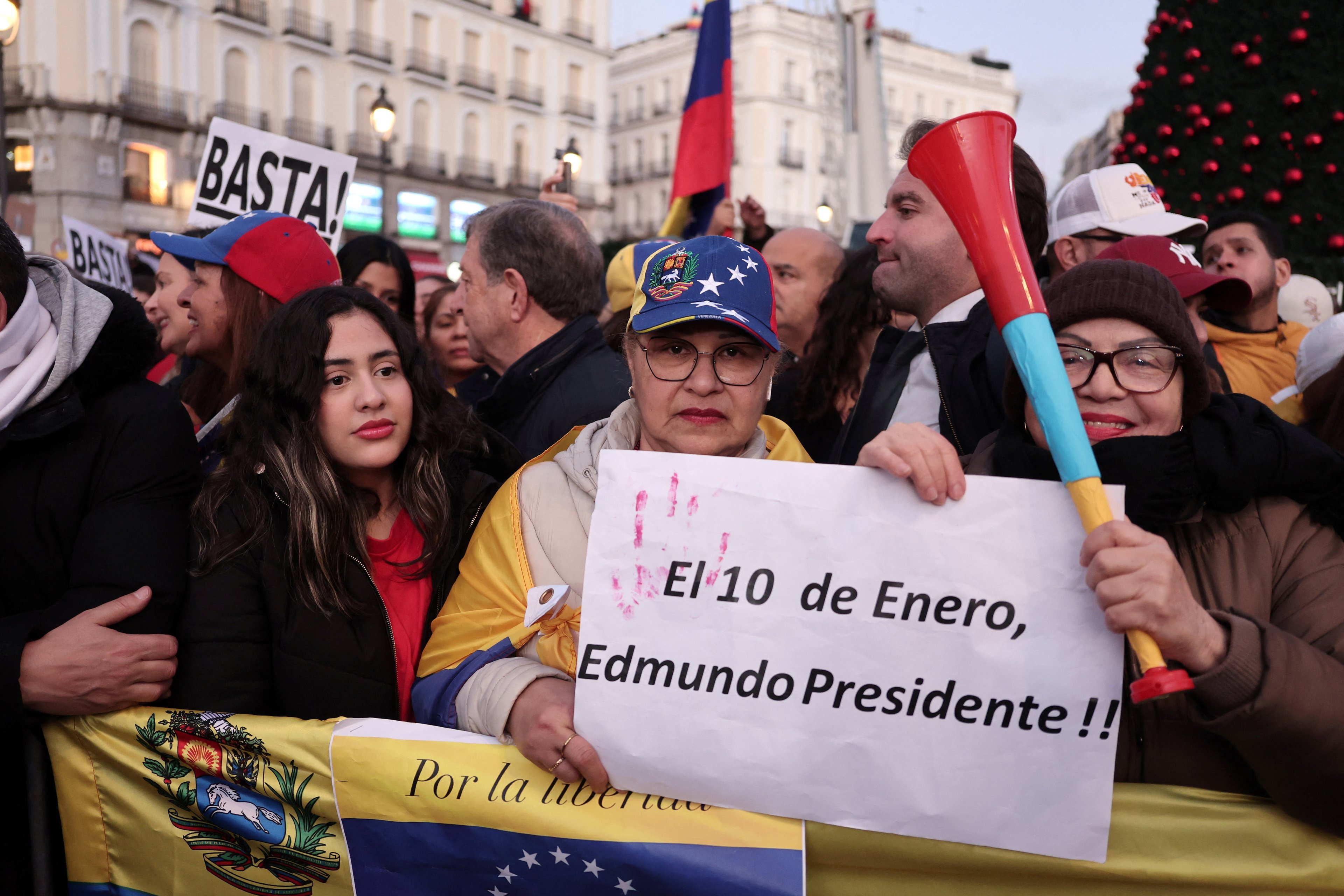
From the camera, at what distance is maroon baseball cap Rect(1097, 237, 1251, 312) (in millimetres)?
2918

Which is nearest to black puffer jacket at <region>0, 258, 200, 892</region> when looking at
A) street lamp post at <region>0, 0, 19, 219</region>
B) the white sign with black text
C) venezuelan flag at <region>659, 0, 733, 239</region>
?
venezuelan flag at <region>659, 0, 733, 239</region>

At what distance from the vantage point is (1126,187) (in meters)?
3.88

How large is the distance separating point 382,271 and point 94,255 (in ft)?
9.96

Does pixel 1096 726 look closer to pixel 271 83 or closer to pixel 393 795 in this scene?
pixel 393 795

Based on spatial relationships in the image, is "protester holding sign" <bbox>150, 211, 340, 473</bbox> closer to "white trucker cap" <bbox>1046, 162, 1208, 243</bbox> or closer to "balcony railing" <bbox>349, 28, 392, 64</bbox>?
"white trucker cap" <bbox>1046, 162, 1208, 243</bbox>

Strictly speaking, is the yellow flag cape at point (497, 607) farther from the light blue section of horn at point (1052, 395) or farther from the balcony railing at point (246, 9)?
the balcony railing at point (246, 9)

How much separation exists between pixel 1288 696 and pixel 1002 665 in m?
0.41

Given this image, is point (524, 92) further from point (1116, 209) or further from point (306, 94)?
point (1116, 209)

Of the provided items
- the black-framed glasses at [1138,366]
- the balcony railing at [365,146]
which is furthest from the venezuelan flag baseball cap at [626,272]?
the balcony railing at [365,146]

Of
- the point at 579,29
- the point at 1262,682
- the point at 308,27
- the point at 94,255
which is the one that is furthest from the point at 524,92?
the point at 1262,682

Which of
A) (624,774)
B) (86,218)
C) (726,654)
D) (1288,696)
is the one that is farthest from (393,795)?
(86,218)

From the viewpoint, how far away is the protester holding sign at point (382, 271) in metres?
4.82

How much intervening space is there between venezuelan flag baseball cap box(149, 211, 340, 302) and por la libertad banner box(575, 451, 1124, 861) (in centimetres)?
205

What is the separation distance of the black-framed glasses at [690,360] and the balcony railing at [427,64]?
40.3 m
